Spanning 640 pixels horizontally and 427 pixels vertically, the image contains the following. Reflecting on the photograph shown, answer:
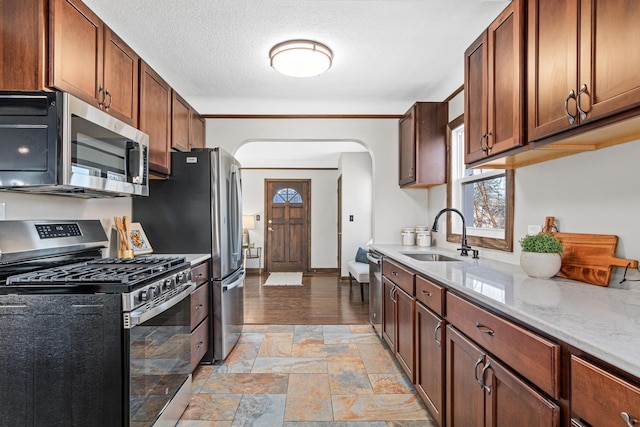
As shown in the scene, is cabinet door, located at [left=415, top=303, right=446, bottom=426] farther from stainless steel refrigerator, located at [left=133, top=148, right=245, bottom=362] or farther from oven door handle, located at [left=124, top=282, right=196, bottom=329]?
stainless steel refrigerator, located at [left=133, top=148, right=245, bottom=362]

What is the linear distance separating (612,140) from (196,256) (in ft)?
8.62

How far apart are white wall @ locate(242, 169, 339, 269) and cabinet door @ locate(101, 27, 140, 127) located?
5.14 metres

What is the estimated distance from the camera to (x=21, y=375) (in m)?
1.43

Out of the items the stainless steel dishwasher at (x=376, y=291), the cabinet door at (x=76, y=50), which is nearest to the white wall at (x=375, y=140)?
the stainless steel dishwasher at (x=376, y=291)

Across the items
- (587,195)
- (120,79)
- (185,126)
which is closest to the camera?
(587,195)

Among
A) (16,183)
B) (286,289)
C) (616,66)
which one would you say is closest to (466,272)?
(616,66)

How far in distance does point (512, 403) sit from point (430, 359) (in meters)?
0.82

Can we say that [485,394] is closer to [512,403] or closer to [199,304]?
[512,403]

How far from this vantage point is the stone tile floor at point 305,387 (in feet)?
6.73

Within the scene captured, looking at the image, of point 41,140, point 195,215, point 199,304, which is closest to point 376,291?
point 199,304

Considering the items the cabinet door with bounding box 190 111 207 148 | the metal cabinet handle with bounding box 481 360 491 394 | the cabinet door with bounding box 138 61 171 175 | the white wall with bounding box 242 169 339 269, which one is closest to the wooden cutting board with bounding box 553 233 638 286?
the metal cabinet handle with bounding box 481 360 491 394

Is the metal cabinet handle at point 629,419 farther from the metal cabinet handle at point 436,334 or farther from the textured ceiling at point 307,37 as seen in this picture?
the textured ceiling at point 307,37

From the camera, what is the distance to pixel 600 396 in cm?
81

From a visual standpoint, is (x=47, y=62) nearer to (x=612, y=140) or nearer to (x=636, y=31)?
(x=636, y=31)
